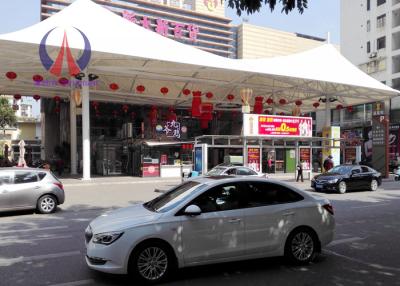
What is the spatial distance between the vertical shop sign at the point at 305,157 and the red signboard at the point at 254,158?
423 centimetres

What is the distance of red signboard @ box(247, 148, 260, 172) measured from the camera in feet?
85.7

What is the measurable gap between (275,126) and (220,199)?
71.5 feet

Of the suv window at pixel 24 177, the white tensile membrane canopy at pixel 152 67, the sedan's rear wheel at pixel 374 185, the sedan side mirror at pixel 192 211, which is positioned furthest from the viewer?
the white tensile membrane canopy at pixel 152 67

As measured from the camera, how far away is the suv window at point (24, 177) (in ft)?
39.5

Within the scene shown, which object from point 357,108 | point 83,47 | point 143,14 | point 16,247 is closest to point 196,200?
point 16,247

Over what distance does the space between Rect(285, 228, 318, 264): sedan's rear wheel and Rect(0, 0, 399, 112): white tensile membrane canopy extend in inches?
745

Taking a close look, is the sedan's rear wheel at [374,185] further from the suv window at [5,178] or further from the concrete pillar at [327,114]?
the concrete pillar at [327,114]

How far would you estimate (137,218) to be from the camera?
558 cm

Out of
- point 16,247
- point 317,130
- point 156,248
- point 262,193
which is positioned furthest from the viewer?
point 317,130

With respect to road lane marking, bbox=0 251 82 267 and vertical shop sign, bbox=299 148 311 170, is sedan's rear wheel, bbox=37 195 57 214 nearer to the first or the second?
road lane marking, bbox=0 251 82 267

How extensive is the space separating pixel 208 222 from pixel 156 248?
2.74 ft

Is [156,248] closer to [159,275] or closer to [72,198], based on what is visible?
[159,275]

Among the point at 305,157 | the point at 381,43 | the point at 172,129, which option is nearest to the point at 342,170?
the point at 305,157

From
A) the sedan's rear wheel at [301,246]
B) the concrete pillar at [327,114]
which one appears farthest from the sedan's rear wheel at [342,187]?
the concrete pillar at [327,114]
